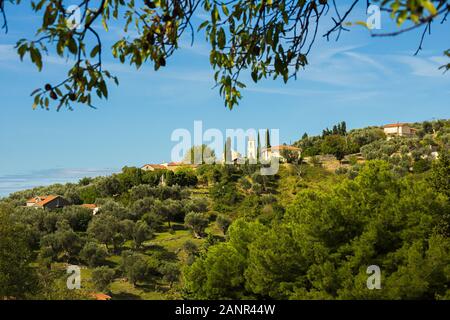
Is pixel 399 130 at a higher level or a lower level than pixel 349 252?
higher

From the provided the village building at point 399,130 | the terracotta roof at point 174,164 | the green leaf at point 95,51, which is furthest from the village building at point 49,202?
the village building at point 399,130

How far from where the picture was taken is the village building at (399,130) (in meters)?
111

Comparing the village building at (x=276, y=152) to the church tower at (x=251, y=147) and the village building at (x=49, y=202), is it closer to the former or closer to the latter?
the church tower at (x=251, y=147)

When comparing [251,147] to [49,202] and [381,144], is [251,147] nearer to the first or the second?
[381,144]

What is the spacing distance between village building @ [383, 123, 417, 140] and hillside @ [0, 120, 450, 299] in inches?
1853

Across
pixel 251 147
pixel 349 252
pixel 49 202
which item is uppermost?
pixel 251 147

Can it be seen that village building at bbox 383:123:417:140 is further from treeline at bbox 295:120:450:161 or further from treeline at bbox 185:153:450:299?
treeline at bbox 185:153:450:299

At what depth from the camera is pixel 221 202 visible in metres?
63.7

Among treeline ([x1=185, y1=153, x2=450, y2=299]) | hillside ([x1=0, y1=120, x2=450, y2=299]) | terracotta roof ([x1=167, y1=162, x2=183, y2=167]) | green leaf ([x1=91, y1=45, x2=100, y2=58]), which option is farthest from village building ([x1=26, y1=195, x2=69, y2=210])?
green leaf ([x1=91, y1=45, x2=100, y2=58])

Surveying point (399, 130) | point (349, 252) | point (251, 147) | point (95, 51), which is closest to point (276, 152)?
point (251, 147)

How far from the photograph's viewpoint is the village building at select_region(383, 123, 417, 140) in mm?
110556

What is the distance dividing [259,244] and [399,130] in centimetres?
10110

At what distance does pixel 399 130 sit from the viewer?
372 feet

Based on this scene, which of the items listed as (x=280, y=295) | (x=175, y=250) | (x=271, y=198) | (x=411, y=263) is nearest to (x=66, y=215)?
(x=175, y=250)
